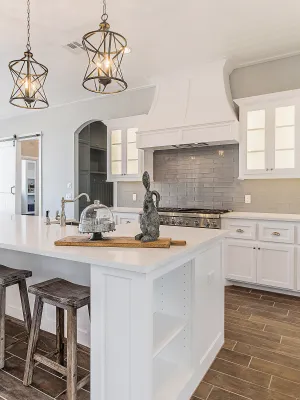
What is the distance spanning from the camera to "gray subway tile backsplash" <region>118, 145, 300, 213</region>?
3965mm

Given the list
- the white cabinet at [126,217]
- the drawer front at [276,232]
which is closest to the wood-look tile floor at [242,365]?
the drawer front at [276,232]

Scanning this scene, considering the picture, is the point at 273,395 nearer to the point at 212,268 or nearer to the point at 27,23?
the point at 212,268

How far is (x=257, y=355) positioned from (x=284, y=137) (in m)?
2.55

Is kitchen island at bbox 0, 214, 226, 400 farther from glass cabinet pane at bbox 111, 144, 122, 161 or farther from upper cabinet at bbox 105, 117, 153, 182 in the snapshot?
glass cabinet pane at bbox 111, 144, 122, 161

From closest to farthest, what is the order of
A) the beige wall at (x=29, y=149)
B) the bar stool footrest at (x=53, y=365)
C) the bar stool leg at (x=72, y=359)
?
the bar stool leg at (x=72, y=359)
the bar stool footrest at (x=53, y=365)
the beige wall at (x=29, y=149)

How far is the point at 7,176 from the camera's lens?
7062 mm

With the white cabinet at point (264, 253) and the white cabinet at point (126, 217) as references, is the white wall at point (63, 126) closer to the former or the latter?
the white cabinet at point (126, 217)

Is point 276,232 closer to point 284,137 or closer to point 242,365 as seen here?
point 284,137

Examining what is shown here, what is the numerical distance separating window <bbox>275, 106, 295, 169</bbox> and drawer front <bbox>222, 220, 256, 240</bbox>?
803mm

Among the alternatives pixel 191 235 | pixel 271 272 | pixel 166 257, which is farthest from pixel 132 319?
pixel 271 272

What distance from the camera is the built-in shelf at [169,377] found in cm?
164

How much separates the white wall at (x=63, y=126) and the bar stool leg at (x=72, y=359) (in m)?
3.94

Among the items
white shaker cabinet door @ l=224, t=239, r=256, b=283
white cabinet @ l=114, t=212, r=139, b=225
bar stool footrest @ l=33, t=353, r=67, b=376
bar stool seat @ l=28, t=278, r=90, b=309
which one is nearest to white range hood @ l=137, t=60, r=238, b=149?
white cabinet @ l=114, t=212, r=139, b=225

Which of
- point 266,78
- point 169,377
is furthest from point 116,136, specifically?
point 169,377
